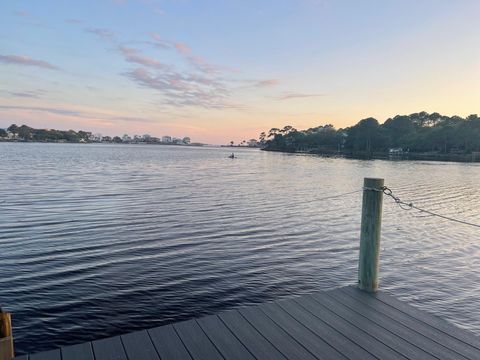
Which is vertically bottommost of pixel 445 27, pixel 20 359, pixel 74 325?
pixel 74 325

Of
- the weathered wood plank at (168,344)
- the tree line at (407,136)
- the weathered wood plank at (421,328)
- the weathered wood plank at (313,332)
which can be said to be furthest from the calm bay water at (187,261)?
the tree line at (407,136)

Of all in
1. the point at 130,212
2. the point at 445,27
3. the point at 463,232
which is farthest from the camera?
the point at 445,27

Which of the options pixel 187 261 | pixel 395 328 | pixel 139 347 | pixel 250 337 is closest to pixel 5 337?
pixel 139 347

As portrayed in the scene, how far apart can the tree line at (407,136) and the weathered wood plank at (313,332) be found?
11753 centimetres

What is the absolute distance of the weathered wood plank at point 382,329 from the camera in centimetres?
342

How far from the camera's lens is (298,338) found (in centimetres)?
363

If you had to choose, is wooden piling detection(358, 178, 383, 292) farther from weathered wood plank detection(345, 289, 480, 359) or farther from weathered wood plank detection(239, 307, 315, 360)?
weathered wood plank detection(239, 307, 315, 360)

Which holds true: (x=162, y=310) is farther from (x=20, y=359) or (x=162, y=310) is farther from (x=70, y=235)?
(x=70, y=235)

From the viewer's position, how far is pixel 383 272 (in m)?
8.91

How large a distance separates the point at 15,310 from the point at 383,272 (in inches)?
306

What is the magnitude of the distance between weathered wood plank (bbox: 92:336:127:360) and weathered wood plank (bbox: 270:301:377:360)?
5.34ft

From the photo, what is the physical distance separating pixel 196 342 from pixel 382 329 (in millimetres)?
1930

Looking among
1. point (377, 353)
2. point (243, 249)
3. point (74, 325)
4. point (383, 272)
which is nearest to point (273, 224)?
point (243, 249)

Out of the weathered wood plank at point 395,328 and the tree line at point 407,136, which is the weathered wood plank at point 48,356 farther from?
the tree line at point 407,136
